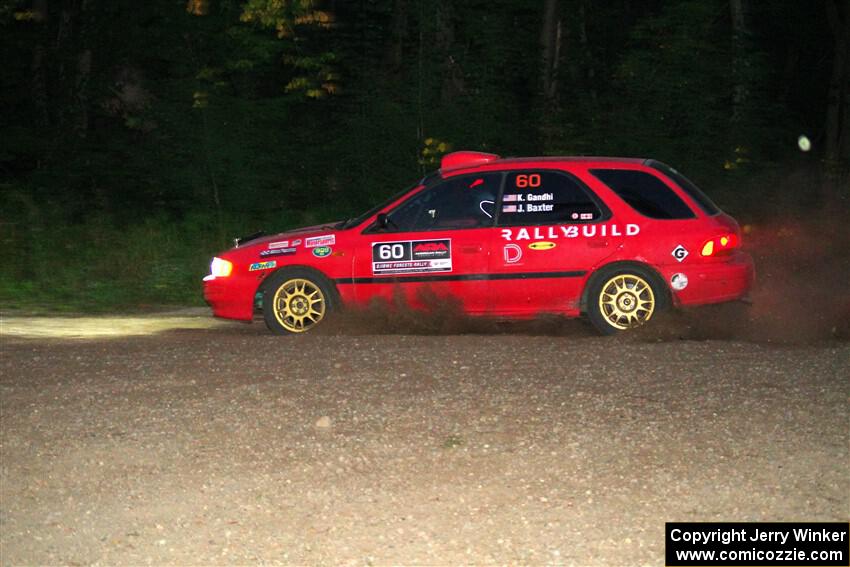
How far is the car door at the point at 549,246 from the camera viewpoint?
1070 cm

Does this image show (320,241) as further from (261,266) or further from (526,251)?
(526,251)

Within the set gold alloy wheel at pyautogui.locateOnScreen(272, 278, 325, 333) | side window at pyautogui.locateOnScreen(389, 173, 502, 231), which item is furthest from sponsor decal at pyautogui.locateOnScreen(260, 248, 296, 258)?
side window at pyautogui.locateOnScreen(389, 173, 502, 231)

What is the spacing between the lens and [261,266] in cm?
1123

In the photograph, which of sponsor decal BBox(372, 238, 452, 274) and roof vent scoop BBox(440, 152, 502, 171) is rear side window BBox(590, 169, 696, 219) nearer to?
roof vent scoop BBox(440, 152, 502, 171)

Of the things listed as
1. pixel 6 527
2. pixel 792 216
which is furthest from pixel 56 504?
pixel 792 216

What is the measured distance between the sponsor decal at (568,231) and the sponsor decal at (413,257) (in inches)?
21.3

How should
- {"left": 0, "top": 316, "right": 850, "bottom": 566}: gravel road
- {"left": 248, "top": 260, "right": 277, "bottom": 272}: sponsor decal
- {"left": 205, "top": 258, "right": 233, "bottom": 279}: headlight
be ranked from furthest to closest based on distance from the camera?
{"left": 205, "top": 258, "right": 233, "bottom": 279}: headlight → {"left": 248, "top": 260, "right": 277, "bottom": 272}: sponsor decal → {"left": 0, "top": 316, "right": 850, "bottom": 566}: gravel road

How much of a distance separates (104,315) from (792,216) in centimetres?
1190

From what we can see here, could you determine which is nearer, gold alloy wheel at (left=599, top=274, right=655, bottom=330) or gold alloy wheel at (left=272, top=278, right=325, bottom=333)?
gold alloy wheel at (left=599, top=274, right=655, bottom=330)

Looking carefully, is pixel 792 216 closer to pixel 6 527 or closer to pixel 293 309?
pixel 293 309

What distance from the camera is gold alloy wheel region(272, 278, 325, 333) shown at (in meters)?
11.1

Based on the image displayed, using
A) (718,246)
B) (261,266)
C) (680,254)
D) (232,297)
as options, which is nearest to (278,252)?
(261,266)

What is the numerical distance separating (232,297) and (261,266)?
0.43m

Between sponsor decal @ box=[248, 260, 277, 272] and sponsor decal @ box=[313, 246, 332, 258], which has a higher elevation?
sponsor decal @ box=[313, 246, 332, 258]
